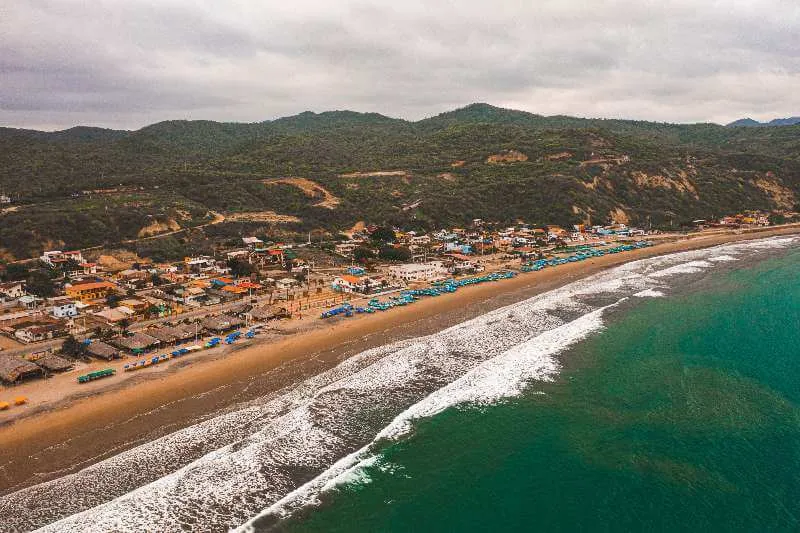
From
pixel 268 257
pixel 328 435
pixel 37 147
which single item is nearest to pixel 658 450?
pixel 328 435

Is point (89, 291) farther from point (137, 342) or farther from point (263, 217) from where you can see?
point (263, 217)

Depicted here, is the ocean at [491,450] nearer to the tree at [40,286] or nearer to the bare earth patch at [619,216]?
the tree at [40,286]

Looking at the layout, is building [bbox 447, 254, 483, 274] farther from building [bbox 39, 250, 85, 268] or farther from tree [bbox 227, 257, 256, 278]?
building [bbox 39, 250, 85, 268]

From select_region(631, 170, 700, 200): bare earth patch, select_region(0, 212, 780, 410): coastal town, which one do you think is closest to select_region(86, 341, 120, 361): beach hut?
select_region(0, 212, 780, 410): coastal town

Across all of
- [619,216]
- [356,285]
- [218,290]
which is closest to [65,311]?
[218,290]

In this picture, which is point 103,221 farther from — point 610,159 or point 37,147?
point 610,159

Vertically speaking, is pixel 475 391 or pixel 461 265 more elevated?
pixel 461 265

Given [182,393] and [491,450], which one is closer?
[491,450]
